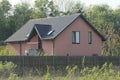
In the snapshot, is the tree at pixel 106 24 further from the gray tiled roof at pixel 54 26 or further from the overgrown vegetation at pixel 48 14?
the gray tiled roof at pixel 54 26

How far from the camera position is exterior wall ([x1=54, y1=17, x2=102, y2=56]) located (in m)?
44.1

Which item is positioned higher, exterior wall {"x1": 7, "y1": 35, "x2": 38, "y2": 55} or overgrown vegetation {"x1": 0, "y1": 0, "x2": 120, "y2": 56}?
overgrown vegetation {"x1": 0, "y1": 0, "x2": 120, "y2": 56}

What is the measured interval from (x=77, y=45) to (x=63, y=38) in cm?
207

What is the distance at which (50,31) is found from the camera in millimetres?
45344

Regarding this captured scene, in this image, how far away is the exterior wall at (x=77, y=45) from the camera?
44.1 meters

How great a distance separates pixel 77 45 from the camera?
45375 mm

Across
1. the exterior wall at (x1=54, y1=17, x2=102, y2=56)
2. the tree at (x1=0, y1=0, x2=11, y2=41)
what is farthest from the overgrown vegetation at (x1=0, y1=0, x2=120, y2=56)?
the exterior wall at (x1=54, y1=17, x2=102, y2=56)

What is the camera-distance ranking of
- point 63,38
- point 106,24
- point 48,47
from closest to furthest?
point 48,47, point 63,38, point 106,24

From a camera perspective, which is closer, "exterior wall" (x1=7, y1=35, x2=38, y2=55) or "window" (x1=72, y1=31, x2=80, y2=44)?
"window" (x1=72, y1=31, x2=80, y2=44)

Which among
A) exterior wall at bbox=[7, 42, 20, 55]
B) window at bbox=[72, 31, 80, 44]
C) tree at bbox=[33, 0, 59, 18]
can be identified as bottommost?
exterior wall at bbox=[7, 42, 20, 55]

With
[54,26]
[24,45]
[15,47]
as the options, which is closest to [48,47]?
[54,26]

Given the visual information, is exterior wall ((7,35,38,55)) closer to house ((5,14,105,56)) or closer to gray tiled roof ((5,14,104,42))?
house ((5,14,105,56))

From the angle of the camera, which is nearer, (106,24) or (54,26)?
(54,26)

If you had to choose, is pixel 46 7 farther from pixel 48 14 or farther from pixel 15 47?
pixel 15 47
